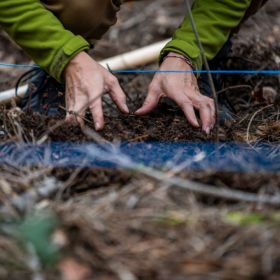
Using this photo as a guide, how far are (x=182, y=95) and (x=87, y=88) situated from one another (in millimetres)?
299

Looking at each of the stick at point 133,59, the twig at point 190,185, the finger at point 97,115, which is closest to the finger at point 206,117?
the finger at point 97,115

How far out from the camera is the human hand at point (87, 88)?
1.70 metres

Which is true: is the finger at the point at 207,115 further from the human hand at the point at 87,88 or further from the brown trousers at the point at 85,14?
the brown trousers at the point at 85,14

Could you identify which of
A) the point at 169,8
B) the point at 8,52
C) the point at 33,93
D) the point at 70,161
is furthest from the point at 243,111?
the point at 169,8

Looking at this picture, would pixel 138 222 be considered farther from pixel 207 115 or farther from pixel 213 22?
pixel 213 22

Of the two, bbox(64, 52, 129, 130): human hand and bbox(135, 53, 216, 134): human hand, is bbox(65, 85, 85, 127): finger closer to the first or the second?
bbox(64, 52, 129, 130): human hand

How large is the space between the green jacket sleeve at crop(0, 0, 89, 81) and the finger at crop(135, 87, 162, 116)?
24cm

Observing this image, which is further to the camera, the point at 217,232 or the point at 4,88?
the point at 4,88

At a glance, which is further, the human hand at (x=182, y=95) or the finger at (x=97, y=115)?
the human hand at (x=182, y=95)

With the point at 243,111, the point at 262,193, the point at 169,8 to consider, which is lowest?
the point at 169,8

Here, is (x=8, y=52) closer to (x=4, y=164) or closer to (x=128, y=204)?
(x=4, y=164)

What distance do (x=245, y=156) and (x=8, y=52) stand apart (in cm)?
206

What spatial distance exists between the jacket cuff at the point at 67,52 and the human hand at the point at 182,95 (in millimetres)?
250

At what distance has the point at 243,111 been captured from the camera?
7.19 feet
